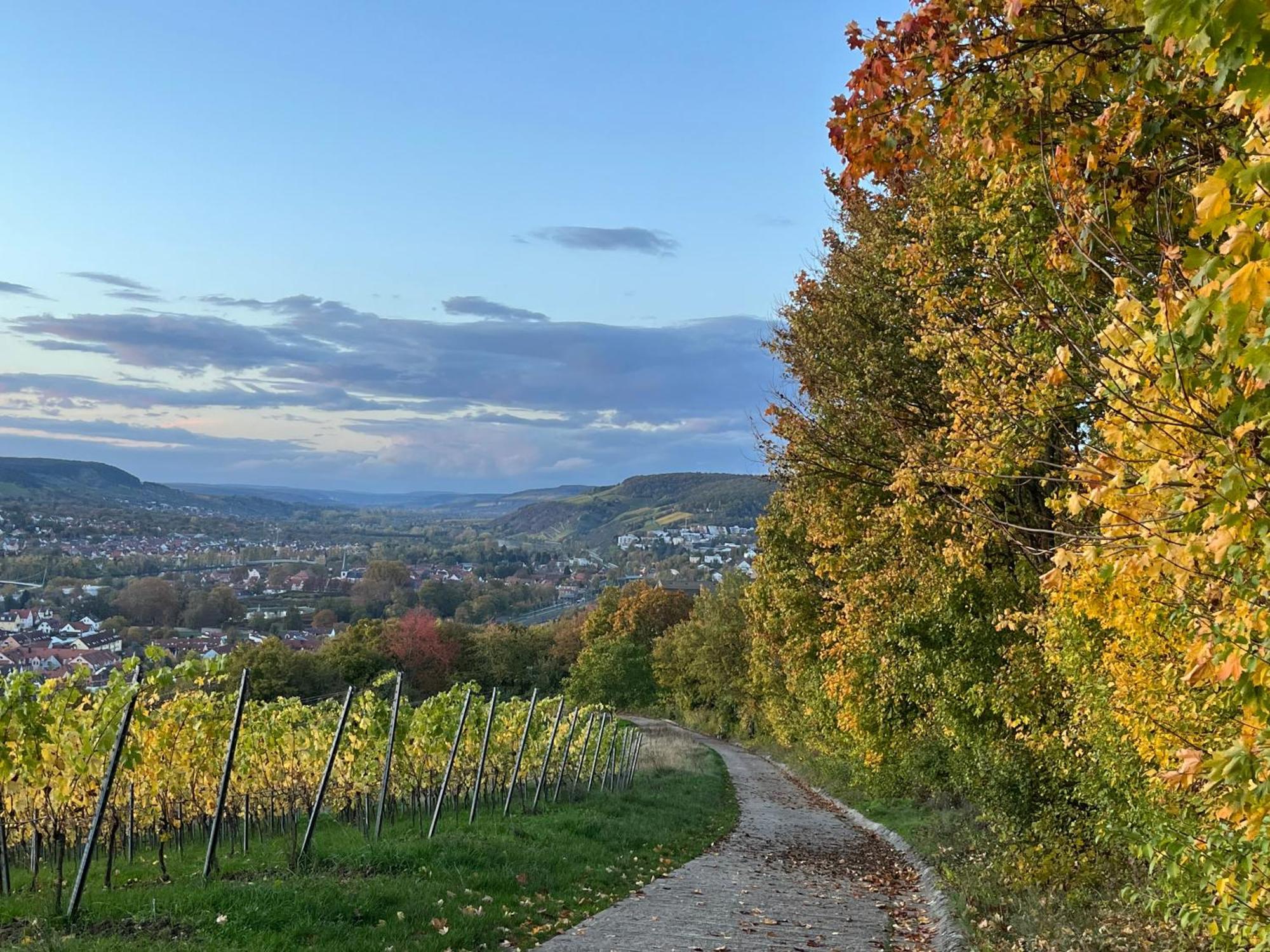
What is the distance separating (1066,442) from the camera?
20.6 ft

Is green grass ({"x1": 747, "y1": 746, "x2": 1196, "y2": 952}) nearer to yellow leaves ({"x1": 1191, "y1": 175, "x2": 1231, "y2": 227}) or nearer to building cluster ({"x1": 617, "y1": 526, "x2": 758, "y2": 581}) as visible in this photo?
yellow leaves ({"x1": 1191, "y1": 175, "x2": 1231, "y2": 227})

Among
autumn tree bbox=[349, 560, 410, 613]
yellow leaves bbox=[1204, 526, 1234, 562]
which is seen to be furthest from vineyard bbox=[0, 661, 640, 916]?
autumn tree bbox=[349, 560, 410, 613]

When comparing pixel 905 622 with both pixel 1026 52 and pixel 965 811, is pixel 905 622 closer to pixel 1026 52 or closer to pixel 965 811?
pixel 965 811

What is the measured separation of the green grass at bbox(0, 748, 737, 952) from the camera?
24.3 feet

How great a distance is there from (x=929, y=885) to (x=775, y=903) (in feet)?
11.2

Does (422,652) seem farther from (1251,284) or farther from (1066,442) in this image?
(1251,284)

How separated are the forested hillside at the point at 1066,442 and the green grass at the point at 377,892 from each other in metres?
5.27

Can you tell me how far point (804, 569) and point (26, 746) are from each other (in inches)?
681

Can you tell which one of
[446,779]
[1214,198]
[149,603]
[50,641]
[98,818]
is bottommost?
[149,603]

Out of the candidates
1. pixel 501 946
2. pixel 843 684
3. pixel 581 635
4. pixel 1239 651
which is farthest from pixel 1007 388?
pixel 581 635

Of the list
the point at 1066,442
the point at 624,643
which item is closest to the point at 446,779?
the point at 1066,442

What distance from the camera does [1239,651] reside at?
3283mm

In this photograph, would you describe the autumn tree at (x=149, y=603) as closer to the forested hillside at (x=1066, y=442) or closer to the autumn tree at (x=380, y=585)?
the autumn tree at (x=380, y=585)

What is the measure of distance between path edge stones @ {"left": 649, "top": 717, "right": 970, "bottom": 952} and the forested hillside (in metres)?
0.42
